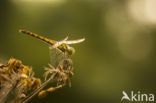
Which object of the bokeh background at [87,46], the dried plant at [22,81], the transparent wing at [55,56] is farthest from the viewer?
the bokeh background at [87,46]

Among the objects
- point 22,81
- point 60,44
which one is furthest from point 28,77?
point 60,44

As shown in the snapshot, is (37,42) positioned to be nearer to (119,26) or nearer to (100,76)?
(100,76)

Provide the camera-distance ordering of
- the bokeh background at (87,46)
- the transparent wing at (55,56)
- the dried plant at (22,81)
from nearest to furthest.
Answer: the dried plant at (22,81)
the transparent wing at (55,56)
the bokeh background at (87,46)

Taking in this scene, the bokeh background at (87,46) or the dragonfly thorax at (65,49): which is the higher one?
the bokeh background at (87,46)

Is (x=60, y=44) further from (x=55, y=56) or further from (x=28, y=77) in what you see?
(x=28, y=77)

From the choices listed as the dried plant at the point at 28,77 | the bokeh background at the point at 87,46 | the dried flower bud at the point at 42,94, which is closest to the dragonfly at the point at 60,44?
the dried plant at the point at 28,77

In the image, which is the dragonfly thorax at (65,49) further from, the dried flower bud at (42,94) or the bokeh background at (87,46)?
the bokeh background at (87,46)

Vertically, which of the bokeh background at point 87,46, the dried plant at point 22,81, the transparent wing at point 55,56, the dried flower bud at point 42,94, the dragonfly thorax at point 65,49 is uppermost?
the bokeh background at point 87,46

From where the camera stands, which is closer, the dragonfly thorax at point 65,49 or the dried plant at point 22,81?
the dried plant at point 22,81

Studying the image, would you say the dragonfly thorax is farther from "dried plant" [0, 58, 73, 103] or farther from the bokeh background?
the bokeh background
